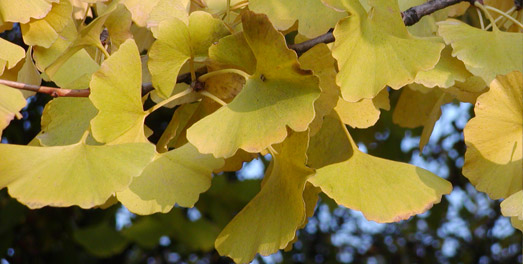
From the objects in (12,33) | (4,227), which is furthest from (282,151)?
(4,227)

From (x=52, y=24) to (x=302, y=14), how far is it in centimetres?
22

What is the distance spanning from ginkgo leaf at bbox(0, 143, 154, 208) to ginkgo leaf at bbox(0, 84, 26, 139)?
0.02 meters

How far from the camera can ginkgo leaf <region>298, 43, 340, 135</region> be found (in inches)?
22.1

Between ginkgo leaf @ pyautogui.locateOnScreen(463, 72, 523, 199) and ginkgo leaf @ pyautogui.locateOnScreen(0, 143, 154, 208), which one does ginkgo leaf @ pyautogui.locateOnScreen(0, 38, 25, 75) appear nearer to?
ginkgo leaf @ pyautogui.locateOnScreen(0, 143, 154, 208)

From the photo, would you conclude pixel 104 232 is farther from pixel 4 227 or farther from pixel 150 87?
pixel 150 87

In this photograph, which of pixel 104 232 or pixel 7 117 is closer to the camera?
pixel 7 117

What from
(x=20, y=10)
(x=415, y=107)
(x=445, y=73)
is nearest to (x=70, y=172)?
(x=20, y=10)

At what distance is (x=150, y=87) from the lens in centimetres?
58

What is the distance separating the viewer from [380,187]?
55cm

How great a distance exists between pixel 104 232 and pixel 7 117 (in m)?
0.92

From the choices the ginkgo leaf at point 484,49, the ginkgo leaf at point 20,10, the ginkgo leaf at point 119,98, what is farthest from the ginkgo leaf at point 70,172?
the ginkgo leaf at point 484,49

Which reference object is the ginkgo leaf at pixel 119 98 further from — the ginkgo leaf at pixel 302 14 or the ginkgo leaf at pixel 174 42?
the ginkgo leaf at pixel 302 14

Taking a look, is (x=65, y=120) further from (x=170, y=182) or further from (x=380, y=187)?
(x=380, y=187)

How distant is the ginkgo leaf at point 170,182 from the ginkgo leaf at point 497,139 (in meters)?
0.21
